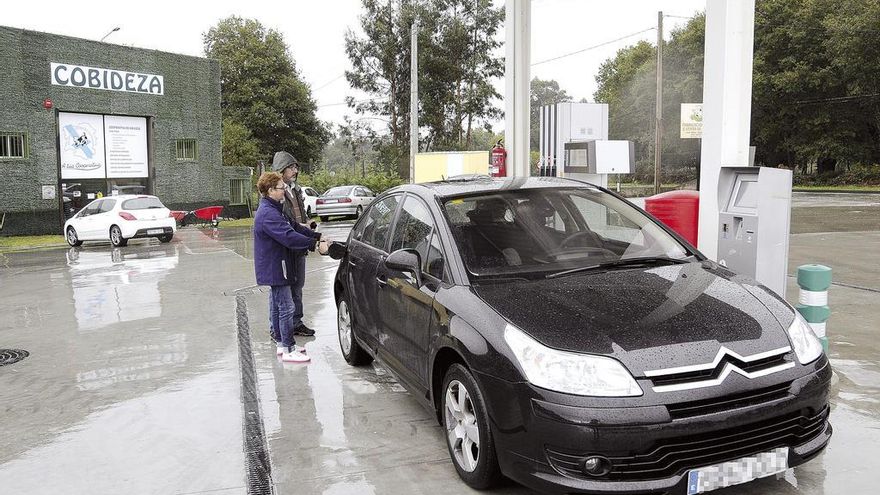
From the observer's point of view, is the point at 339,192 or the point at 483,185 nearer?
the point at 483,185

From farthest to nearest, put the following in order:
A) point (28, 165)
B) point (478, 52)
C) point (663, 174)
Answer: point (663, 174) → point (478, 52) → point (28, 165)

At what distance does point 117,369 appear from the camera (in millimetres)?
6379

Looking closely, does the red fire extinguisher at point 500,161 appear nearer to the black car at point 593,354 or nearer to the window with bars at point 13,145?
the black car at point 593,354

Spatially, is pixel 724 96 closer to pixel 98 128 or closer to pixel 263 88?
pixel 98 128

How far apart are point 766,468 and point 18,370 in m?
6.05

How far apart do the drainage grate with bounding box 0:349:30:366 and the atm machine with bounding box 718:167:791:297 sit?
6.31m

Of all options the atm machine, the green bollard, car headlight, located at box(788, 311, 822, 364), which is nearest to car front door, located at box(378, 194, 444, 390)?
car headlight, located at box(788, 311, 822, 364)

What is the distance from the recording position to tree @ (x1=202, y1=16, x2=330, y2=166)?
47250 mm

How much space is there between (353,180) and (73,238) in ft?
64.4

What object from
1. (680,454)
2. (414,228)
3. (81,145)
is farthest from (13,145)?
(680,454)

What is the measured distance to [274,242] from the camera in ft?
20.5

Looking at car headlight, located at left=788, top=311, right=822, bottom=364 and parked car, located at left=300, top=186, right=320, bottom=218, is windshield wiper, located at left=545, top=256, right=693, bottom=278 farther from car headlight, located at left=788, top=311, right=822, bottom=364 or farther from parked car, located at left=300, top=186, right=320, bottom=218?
parked car, located at left=300, top=186, right=320, bottom=218

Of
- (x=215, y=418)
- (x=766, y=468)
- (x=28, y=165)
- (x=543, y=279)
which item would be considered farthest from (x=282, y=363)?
(x=28, y=165)

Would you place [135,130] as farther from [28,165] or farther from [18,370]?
[18,370]
